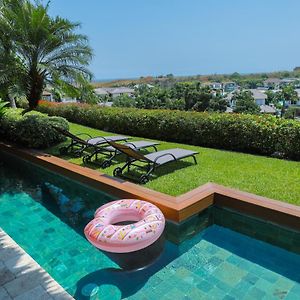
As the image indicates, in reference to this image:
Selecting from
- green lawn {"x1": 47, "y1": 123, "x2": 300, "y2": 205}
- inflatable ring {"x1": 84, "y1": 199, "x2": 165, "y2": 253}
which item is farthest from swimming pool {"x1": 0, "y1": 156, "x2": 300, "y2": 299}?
green lawn {"x1": 47, "y1": 123, "x2": 300, "y2": 205}

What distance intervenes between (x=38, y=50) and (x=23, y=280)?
8.51m

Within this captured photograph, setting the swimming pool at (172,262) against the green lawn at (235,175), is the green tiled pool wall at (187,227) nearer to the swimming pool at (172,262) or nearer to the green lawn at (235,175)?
the swimming pool at (172,262)

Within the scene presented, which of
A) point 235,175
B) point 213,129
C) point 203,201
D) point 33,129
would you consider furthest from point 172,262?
point 33,129

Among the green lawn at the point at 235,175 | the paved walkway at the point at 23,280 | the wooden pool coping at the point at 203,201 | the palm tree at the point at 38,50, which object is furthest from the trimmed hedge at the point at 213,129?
the paved walkway at the point at 23,280

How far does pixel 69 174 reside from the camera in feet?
23.2

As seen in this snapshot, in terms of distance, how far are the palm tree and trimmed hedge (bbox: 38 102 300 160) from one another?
2401 mm

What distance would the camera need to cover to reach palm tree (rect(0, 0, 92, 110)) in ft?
30.5

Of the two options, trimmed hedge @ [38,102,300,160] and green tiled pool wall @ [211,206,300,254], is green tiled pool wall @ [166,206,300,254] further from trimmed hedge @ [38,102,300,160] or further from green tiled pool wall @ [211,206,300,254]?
trimmed hedge @ [38,102,300,160]

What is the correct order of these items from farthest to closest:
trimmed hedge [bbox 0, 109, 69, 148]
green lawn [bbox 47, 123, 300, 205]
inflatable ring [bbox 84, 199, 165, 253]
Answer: trimmed hedge [bbox 0, 109, 69, 148]
green lawn [bbox 47, 123, 300, 205]
inflatable ring [bbox 84, 199, 165, 253]

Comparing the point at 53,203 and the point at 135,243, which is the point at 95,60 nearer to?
the point at 53,203

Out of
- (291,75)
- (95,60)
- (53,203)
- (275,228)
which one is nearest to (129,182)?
(53,203)

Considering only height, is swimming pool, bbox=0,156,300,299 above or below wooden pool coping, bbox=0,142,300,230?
below

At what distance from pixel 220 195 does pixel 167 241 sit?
1276 millimetres

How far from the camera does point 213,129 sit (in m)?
8.76
